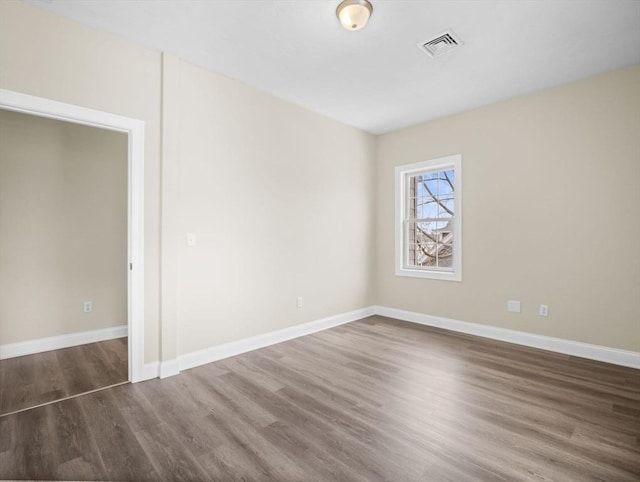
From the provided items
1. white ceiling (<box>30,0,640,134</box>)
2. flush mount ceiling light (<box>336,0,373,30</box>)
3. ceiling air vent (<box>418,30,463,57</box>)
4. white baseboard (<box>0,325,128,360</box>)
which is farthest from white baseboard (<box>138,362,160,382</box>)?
ceiling air vent (<box>418,30,463,57</box>)

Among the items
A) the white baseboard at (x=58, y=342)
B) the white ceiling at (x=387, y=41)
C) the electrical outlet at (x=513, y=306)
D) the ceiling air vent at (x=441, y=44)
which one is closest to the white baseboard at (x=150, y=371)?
the white baseboard at (x=58, y=342)

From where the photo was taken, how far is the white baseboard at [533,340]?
3.09 meters

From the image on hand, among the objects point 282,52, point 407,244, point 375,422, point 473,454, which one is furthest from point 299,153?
point 473,454

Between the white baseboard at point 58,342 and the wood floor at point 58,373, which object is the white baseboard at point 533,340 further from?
the white baseboard at point 58,342

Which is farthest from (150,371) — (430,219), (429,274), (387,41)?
(430,219)

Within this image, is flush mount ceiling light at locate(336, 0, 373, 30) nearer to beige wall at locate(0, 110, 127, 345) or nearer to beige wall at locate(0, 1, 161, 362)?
beige wall at locate(0, 1, 161, 362)

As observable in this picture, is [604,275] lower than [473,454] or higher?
higher

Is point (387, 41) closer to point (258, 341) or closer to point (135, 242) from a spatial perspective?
point (135, 242)

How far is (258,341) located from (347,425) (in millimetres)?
1725

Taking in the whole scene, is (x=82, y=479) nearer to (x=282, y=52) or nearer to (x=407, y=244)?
(x=282, y=52)

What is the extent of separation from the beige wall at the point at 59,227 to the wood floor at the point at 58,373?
354 millimetres

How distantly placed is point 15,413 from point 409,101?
4.61 meters

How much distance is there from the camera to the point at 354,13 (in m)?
2.21

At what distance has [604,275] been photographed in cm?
320
